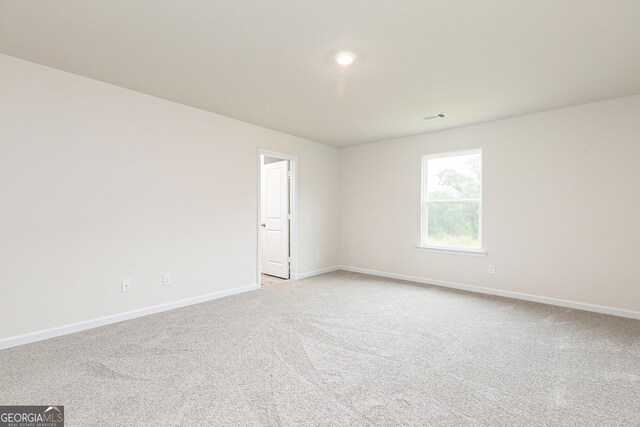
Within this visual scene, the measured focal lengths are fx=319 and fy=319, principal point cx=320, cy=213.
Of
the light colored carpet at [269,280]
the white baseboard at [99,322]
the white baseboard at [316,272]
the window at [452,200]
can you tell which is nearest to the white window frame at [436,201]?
the window at [452,200]

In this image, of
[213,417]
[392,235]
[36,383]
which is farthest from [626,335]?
[36,383]

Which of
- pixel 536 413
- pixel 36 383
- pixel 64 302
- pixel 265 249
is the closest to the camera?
pixel 536 413

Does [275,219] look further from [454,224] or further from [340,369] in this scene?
[340,369]

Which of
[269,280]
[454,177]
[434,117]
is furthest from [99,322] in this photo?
[454,177]

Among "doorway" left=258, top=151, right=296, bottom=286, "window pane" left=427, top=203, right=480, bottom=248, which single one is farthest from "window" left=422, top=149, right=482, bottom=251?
"doorway" left=258, top=151, right=296, bottom=286

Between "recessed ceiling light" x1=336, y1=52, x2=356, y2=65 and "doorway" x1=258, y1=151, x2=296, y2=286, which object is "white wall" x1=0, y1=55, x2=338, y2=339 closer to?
"doorway" x1=258, y1=151, x2=296, y2=286

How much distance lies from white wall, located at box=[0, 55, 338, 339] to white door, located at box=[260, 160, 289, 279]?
891 mm

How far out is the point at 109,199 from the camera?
3232 millimetres

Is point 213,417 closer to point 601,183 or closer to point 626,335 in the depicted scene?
point 626,335

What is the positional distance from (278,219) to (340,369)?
11.8 feet

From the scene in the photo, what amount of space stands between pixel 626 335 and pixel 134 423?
13.4 ft

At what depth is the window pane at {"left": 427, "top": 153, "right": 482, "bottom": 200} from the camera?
15.4 feet

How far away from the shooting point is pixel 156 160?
11.8 feet

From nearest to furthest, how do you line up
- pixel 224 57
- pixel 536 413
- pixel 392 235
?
pixel 536 413 → pixel 224 57 → pixel 392 235
